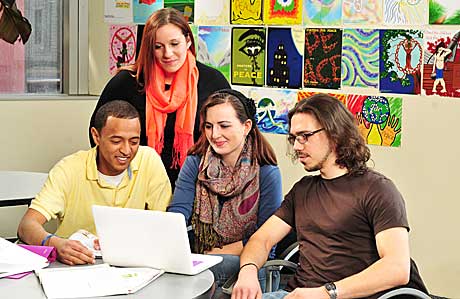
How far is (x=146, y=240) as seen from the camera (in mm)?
2787

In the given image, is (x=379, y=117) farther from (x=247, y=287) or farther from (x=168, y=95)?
(x=247, y=287)

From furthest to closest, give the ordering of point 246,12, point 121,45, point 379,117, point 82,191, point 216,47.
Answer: point 121,45 → point 216,47 → point 246,12 → point 379,117 → point 82,191

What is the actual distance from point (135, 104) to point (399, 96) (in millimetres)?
1449

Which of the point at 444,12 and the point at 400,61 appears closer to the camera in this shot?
the point at 444,12

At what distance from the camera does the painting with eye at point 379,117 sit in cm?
480

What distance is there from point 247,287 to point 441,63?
2134 millimetres

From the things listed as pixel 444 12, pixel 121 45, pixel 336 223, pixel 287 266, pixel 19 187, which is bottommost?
pixel 287 266

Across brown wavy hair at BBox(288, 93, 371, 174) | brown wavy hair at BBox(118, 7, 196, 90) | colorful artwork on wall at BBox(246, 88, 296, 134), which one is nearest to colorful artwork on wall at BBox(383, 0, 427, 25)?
colorful artwork on wall at BBox(246, 88, 296, 134)

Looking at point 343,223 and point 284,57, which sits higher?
point 284,57

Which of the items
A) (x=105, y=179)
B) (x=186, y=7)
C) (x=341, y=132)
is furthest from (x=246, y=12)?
(x=341, y=132)

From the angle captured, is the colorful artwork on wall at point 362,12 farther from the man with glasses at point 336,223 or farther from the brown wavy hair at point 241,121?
the man with glasses at point 336,223

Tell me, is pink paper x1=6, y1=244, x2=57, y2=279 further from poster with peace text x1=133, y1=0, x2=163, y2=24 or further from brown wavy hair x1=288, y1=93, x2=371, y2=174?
poster with peace text x1=133, y1=0, x2=163, y2=24

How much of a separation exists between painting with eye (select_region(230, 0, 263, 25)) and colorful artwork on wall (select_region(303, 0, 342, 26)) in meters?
0.36

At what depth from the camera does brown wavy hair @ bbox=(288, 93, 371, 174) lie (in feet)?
10.1
